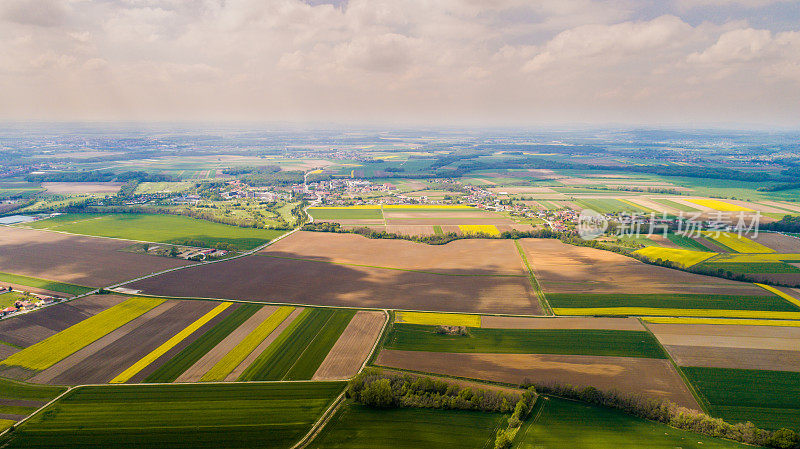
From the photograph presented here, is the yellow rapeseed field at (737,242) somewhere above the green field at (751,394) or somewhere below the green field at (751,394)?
above

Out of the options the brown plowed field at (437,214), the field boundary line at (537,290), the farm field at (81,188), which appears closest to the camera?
the field boundary line at (537,290)

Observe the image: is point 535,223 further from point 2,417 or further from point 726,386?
point 2,417

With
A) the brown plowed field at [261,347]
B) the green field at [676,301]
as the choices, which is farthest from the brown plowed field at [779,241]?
the brown plowed field at [261,347]

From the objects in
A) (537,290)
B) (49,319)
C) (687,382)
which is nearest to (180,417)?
(49,319)

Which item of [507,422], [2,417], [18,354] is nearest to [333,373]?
[507,422]

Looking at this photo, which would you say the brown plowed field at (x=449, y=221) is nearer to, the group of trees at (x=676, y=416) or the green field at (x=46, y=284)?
the green field at (x=46, y=284)

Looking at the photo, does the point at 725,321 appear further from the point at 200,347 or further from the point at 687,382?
the point at 200,347
